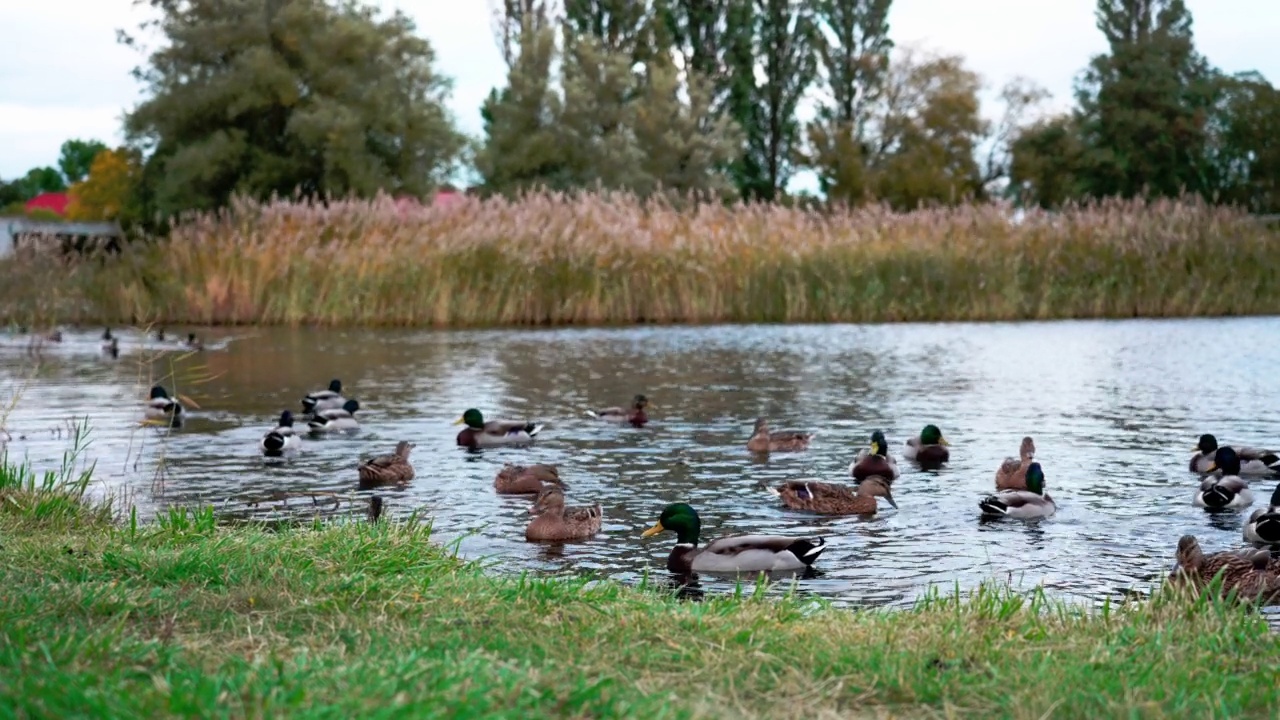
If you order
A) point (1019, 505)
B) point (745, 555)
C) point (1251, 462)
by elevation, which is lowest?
point (745, 555)

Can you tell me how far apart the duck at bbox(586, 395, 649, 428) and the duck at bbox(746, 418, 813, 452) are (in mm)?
1952

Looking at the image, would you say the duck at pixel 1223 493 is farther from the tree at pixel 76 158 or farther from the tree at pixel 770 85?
the tree at pixel 76 158

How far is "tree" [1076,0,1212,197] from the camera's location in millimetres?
72312

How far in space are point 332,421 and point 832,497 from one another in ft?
20.2

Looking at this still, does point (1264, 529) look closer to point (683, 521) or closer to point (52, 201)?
point (683, 521)

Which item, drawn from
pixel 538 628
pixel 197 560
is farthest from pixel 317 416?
pixel 538 628

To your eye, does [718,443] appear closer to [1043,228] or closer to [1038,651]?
[1038,651]

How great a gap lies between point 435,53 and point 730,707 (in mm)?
61087

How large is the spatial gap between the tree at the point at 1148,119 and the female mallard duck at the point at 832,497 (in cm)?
6358

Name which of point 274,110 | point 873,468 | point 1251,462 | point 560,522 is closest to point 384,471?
point 560,522

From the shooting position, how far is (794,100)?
244 ft

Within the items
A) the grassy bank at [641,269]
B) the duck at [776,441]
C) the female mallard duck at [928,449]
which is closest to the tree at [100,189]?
the grassy bank at [641,269]

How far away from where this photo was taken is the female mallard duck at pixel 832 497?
11.0 meters

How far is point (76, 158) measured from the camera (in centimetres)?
15700
